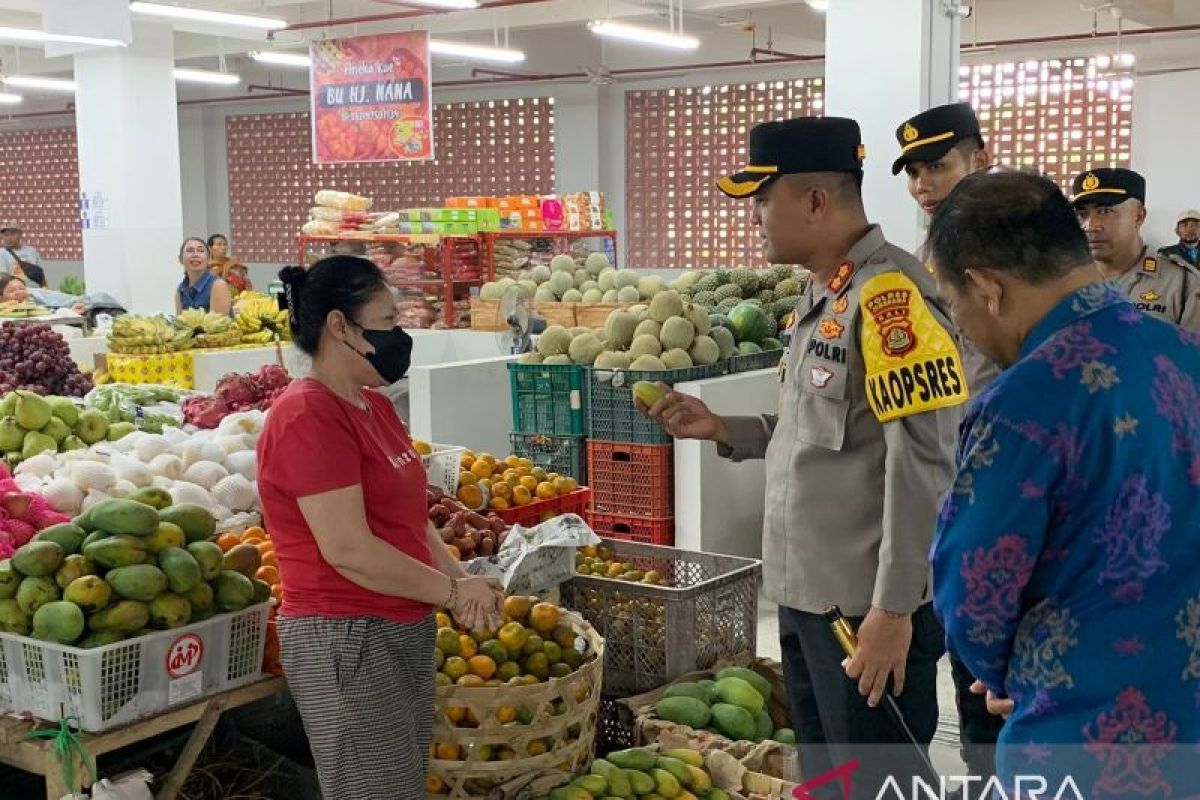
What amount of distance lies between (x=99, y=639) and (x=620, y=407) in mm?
3107

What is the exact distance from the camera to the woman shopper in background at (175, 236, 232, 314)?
9141 millimetres

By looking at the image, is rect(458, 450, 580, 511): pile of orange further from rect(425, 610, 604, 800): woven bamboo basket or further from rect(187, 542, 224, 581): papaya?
rect(187, 542, 224, 581): papaya

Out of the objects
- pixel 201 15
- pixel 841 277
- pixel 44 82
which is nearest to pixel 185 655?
pixel 841 277

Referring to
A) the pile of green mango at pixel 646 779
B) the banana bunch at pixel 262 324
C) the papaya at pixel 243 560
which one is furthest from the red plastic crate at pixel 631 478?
the banana bunch at pixel 262 324

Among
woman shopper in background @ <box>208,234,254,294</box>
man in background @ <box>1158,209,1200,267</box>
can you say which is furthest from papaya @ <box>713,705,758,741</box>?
man in background @ <box>1158,209,1200,267</box>

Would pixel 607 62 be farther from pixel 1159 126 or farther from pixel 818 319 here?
pixel 818 319

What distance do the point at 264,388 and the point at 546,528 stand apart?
5.70ft

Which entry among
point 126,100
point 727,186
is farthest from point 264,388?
point 126,100

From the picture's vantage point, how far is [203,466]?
395cm

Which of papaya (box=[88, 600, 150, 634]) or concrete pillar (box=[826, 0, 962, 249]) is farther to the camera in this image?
concrete pillar (box=[826, 0, 962, 249])

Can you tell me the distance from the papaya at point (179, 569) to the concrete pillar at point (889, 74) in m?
4.50

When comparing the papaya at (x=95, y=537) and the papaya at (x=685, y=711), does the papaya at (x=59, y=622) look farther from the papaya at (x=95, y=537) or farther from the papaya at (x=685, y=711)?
the papaya at (x=685, y=711)

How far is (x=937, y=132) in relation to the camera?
3799mm

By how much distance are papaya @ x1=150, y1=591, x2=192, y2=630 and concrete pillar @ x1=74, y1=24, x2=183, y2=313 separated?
1112cm
